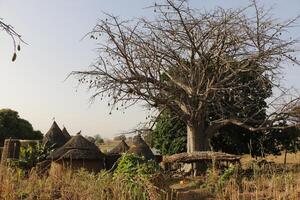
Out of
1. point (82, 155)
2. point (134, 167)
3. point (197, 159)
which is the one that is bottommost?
point (134, 167)

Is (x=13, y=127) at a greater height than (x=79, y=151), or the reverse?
(x=13, y=127)

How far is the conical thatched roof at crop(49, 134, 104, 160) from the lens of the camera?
1902 cm

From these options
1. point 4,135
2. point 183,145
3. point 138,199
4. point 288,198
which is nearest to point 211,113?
point 183,145

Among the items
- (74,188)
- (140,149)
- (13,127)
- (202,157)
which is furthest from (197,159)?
(13,127)

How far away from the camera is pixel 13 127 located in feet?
116

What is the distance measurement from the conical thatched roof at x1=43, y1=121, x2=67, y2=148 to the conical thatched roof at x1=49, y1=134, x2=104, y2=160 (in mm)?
3874

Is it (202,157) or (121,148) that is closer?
(202,157)

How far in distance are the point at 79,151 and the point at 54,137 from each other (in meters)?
5.55

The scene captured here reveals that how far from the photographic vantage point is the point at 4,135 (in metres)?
34.2

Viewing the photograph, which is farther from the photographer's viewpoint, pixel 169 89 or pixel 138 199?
pixel 169 89

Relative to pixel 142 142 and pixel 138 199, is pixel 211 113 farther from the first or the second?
pixel 138 199

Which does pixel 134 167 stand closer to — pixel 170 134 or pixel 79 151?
pixel 79 151

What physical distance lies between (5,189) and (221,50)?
12152 mm

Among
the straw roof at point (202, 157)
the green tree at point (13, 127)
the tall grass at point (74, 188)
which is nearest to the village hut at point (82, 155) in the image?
the straw roof at point (202, 157)
